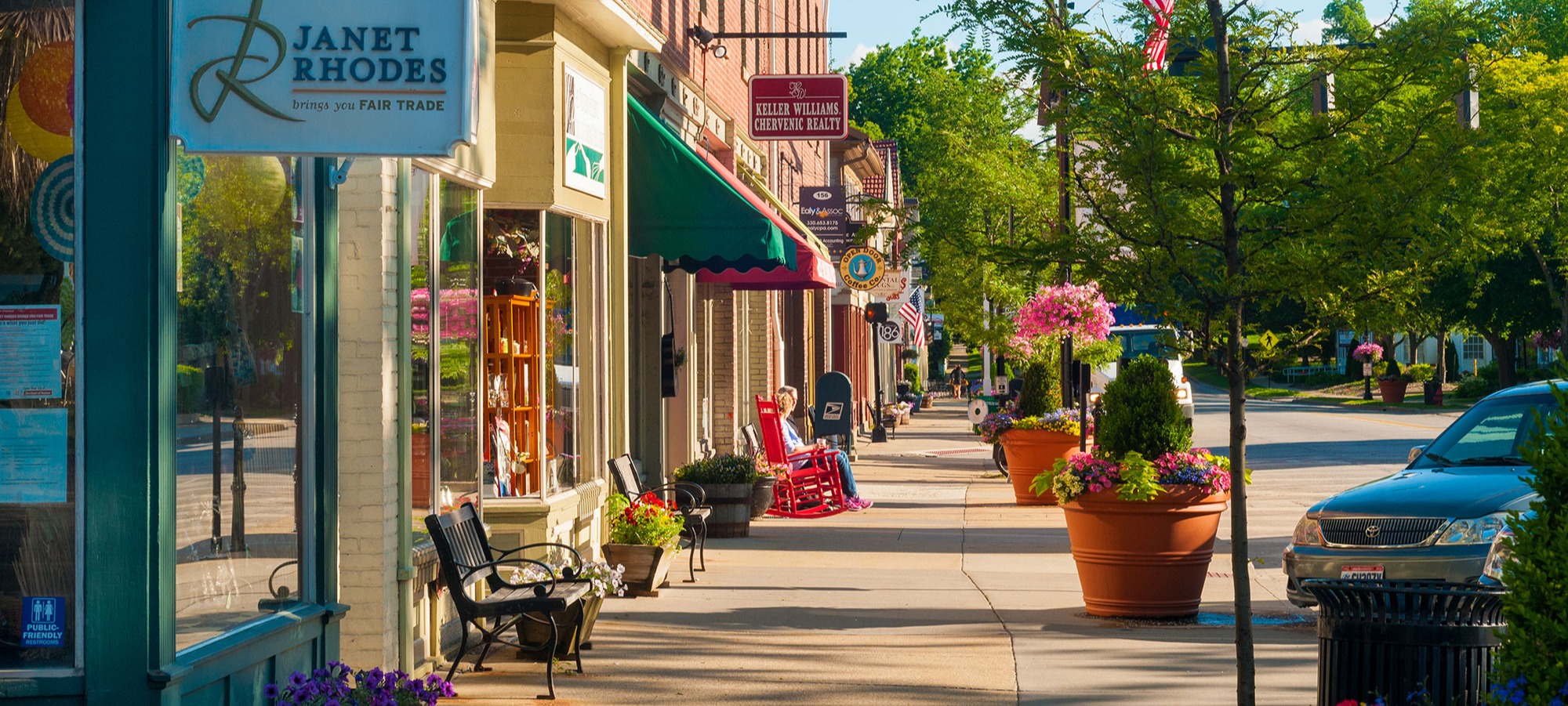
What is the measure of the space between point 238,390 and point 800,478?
12.5m

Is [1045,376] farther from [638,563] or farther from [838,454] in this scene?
[638,563]

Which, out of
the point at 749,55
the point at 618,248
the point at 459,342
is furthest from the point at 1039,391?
the point at 459,342

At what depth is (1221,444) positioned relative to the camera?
31.3m

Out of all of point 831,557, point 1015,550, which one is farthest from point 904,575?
point 1015,550

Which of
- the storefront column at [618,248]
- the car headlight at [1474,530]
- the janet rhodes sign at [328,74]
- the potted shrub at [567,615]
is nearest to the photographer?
the janet rhodes sign at [328,74]

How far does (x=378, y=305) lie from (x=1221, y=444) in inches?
1037

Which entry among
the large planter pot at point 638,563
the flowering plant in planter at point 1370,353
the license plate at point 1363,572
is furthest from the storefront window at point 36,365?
the flowering plant in planter at point 1370,353

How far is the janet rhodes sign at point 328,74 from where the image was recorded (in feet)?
18.2

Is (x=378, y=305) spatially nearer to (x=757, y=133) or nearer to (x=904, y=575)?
(x=904, y=575)

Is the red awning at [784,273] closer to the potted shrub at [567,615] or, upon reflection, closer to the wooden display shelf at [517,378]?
the wooden display shelf at [517,378]

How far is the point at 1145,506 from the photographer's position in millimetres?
10055

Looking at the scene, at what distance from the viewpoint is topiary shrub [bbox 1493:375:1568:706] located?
4484 millimetres

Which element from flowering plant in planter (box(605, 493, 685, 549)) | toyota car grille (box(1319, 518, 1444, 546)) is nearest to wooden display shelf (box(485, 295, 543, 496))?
flowering plant in planter (box(605, 493, 685, 549))

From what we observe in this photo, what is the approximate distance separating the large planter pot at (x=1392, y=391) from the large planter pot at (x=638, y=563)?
48.6 metres
